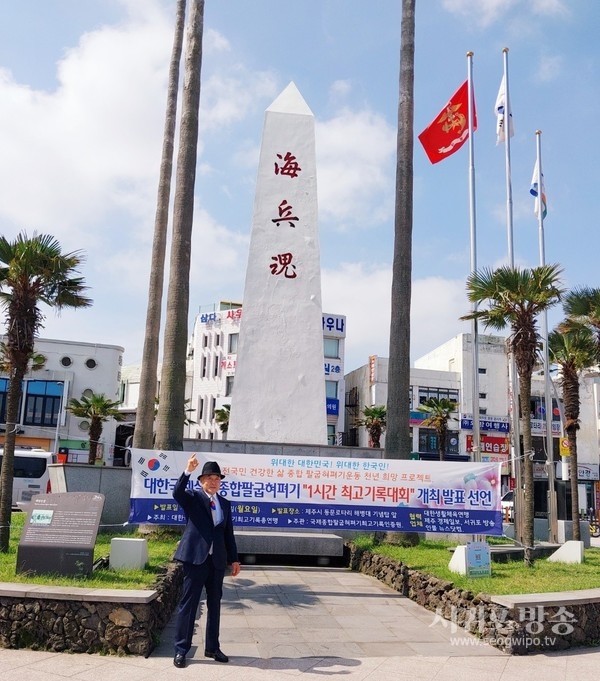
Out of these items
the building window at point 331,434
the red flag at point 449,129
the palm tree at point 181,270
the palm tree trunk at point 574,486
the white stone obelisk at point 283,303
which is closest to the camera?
the palm tree at point 181,270

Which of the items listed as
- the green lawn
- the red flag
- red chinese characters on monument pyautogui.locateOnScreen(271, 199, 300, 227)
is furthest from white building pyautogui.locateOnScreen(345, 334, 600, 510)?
the green lawn

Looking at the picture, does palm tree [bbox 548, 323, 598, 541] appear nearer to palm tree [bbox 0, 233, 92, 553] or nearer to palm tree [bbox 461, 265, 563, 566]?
palm tree [bbox 461, 265, 563, 566]

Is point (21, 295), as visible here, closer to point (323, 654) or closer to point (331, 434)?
point (323, 654)

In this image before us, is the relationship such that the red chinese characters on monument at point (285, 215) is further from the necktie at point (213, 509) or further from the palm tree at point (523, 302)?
the necktie at point (213, 509)

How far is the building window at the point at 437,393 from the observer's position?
154 feet

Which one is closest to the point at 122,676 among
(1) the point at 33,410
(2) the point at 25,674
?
(2) the point at 25,674

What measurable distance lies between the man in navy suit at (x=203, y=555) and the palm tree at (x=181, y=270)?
296 inches

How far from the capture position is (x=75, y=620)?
713cm

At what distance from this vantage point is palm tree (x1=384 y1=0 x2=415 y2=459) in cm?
1522

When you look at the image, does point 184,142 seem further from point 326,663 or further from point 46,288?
point 326,663

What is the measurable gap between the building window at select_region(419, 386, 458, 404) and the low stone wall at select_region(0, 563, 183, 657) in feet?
134

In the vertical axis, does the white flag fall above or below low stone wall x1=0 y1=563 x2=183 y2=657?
above

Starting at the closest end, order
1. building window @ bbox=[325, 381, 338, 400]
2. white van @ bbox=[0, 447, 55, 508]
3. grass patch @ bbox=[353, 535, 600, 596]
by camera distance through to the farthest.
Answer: grass patch @ bbox=[353, 535, 600, 596]
white van @ bbox=[0, 447, 55, 508]
building window @ bbox=[325, 381, 338, 400]

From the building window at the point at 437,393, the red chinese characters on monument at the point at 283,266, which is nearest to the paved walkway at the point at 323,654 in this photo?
the red chinese characters on monument at the point at 283,266
